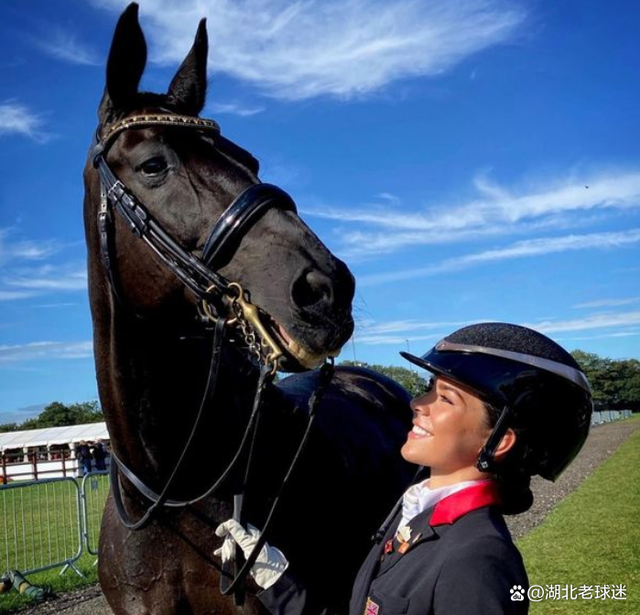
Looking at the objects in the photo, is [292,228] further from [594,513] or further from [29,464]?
[29,464]

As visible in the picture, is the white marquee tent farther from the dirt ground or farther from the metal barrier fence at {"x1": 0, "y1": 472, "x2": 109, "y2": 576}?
the metal barrier fence at {"x1": 0, "y1": 472, "x2": 109, "y2": 576}

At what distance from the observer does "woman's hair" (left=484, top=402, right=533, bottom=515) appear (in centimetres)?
212

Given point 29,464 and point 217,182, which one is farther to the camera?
point 29,464

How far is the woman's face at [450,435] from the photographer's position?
2.13 meters

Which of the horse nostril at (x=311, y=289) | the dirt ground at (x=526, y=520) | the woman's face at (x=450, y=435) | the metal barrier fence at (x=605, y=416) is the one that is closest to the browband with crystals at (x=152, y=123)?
the horse nostril at (x=311, y=289)

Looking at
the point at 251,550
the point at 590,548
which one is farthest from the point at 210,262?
the point at 590,548

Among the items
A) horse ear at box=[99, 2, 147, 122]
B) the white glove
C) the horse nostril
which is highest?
horse ear at box=[99, 2, 147, 122]

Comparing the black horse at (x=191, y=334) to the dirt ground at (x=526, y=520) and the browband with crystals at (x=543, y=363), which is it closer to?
the browband with crystals at (x=543, y=363)

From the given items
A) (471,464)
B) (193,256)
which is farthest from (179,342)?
(471,464)

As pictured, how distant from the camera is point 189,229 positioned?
269cm

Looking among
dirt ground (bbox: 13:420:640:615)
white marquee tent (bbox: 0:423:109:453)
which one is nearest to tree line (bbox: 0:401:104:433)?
white marquee tent (bbox: 0:423:109:453)

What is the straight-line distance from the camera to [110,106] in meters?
3.07

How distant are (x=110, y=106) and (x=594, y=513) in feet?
37.9

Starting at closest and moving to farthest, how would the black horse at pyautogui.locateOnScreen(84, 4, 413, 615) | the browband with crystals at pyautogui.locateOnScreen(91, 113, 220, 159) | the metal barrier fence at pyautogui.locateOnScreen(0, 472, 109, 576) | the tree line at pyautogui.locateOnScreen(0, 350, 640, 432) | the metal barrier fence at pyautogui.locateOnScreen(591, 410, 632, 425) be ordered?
1. the black horse at pyautogui.locateOnScreen(84, 4, 413, 615)
2. the browband with crystals at pyautogui.locateOnScreen(91, 113, 220, 159)
3. the metal barrier fence at pyautogui.locateOnScreen(0, 472, 109, 576)
4. the metal barrier fence at pyautogui.locateOnScreen(591, 410, 632, 425)
5. the tree line at pyautogui.locateOnScreen(0, 350, 640, 432)
